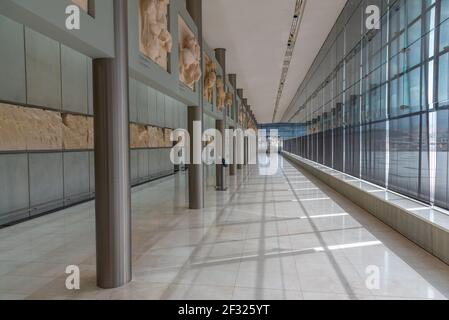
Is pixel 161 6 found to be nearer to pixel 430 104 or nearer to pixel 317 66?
pixel 430 104

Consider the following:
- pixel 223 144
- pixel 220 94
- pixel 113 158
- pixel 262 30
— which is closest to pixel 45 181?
pixel 113 158

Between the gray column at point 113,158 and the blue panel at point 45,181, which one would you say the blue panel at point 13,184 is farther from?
the gray column at point 113,158

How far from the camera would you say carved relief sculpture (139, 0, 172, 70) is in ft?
22.4

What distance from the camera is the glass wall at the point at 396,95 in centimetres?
795

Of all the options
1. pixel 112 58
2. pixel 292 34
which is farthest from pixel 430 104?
pixel 292 34

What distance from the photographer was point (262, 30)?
15.7m

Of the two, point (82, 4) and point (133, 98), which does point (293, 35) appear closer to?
point (133, 98)

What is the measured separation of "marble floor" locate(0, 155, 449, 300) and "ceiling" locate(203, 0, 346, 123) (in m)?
7.11

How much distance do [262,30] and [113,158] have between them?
12.1 metres

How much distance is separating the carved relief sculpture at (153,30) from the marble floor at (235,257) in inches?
151

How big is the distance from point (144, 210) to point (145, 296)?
22.8 feet

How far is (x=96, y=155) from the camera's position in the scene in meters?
5.32

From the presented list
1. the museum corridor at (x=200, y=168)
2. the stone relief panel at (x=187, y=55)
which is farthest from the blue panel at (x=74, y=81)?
the stone relief panel at (x=187, y=55)

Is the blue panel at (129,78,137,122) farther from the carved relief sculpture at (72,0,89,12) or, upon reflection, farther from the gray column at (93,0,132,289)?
the carved relief sculpture at (72,0,89,12)
